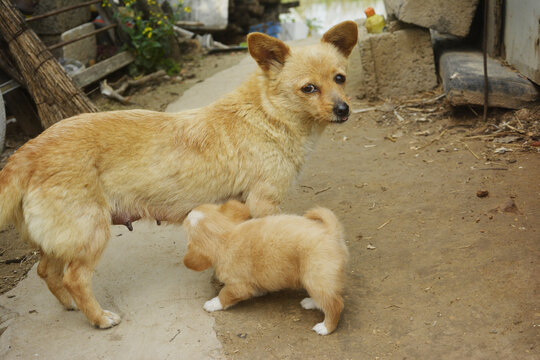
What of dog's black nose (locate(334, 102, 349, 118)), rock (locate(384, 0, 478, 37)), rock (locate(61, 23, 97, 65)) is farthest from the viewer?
rock (locate(61, 23, 97, 65))

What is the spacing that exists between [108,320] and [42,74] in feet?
13.4

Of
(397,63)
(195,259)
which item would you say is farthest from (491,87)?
(195,259)

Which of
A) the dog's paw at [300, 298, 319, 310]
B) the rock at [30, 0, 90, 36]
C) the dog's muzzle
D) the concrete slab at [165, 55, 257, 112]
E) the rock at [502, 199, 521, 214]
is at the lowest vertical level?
the rock at [502, 199, 521, 214]

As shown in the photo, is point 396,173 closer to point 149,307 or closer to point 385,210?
point 385,210

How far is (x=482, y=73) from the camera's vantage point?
5680 millimetres

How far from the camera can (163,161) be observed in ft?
11.5

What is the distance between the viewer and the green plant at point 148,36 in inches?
349

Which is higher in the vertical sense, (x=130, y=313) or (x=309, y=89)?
(x=309, y=89)

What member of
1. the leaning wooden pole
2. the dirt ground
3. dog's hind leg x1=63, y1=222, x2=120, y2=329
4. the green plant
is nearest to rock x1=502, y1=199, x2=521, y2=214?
the dirt ground

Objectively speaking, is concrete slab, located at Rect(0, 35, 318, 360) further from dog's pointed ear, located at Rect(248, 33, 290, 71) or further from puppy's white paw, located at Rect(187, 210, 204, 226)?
dog's pointed ear, located at Rect(248, 33, 290, 71)

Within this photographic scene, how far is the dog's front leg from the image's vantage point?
3.61 m

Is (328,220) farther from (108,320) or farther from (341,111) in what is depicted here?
(108,320)

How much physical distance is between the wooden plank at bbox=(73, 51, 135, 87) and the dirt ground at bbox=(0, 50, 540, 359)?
3640 mm

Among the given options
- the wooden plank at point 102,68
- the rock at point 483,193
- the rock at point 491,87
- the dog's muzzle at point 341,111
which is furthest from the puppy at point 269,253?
the wooden plank at point 102,68
